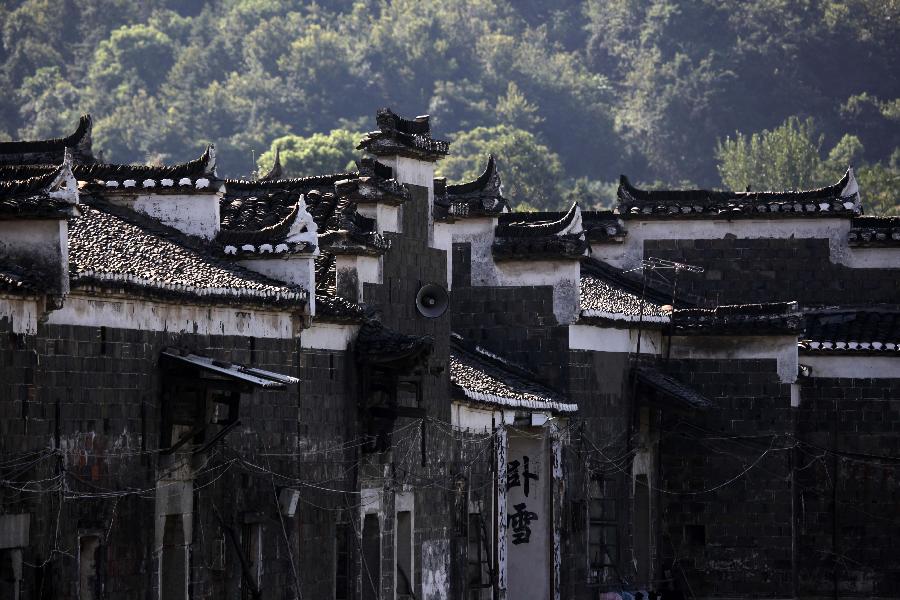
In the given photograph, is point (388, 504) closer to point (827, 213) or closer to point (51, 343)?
point (51, 343)

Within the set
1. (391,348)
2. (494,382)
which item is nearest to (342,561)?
(391,348)

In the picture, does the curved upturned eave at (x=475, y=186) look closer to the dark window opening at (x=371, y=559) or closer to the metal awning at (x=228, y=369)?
the dark window opening at (x=371, y=559)

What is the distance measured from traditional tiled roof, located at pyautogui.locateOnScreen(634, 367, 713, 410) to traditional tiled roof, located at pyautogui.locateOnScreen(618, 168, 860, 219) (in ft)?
18.1

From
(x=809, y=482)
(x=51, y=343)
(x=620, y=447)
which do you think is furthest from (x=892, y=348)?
(x=51, y=343)

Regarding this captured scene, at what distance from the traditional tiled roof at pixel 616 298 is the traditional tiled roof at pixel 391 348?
10.8 meters

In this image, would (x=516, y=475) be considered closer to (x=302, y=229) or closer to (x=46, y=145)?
(x=302, y=229)

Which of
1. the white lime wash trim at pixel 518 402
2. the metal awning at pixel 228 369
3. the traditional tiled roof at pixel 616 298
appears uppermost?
the traditional tiled roof at pixel 616 298

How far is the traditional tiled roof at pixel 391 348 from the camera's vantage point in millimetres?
49156

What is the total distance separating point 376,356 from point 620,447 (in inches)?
549

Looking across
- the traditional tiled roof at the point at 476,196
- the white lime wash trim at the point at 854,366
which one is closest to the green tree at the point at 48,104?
the white lime wash trim at the point at 854,366

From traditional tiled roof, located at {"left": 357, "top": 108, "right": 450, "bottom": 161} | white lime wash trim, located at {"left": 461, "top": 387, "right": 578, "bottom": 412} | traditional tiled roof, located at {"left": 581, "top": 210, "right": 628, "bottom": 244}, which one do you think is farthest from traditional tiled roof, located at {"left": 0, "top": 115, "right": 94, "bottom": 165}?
traditional tiled roof, located at {"left": 581, "top": 210, "right": 628, "bottom": 244}

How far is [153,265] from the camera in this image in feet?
145

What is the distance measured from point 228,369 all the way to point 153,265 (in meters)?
2.42

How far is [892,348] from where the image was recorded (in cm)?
6569
